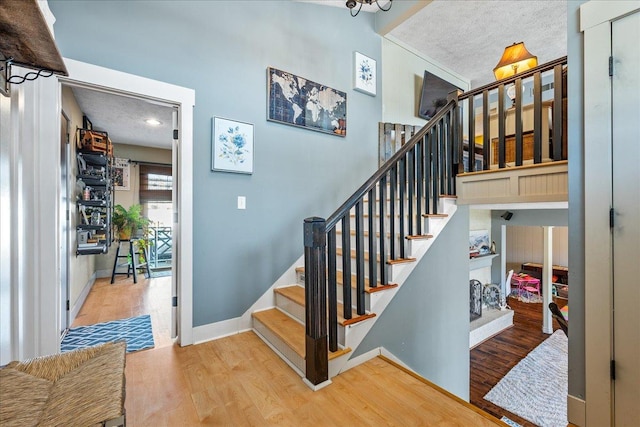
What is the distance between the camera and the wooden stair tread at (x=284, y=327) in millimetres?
1972

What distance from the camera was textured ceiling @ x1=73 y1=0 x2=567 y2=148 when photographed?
3.46 m

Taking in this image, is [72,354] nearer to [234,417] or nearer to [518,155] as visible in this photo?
[234,417]

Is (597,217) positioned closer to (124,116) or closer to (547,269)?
(124,116)

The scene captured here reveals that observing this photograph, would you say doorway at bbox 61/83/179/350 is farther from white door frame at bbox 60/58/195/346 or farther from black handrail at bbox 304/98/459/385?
black handrail at bbox 304/98/459/385

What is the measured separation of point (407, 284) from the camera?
2400 millimetres

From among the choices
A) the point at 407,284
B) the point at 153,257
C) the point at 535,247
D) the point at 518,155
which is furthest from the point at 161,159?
the point at 535,247

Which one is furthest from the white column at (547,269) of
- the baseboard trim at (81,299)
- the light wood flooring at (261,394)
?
the baseboard trim at (81,299)

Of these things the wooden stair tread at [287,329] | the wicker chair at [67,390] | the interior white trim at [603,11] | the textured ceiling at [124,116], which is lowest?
the wooden stair tread at [287,329]

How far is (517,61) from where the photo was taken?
277 centimetres

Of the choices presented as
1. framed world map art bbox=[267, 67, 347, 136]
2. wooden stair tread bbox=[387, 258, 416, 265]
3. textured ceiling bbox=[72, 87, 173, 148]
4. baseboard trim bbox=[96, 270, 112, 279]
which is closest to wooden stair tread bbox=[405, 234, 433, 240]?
wooden stair tread bbox=[387, 258, 416, 265]

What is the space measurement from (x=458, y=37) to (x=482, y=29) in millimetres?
314

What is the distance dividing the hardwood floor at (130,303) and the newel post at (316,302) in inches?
53.6

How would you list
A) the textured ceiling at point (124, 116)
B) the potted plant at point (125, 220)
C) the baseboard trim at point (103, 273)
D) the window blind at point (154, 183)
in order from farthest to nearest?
the window blind at point (154, 183) < the potted plant at point (125, 220) < the baseboard trim at point (103, 273) < the textured ceiling at point (124, 116)

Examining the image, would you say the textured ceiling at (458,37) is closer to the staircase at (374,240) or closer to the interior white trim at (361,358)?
the staircase at (374,240)
